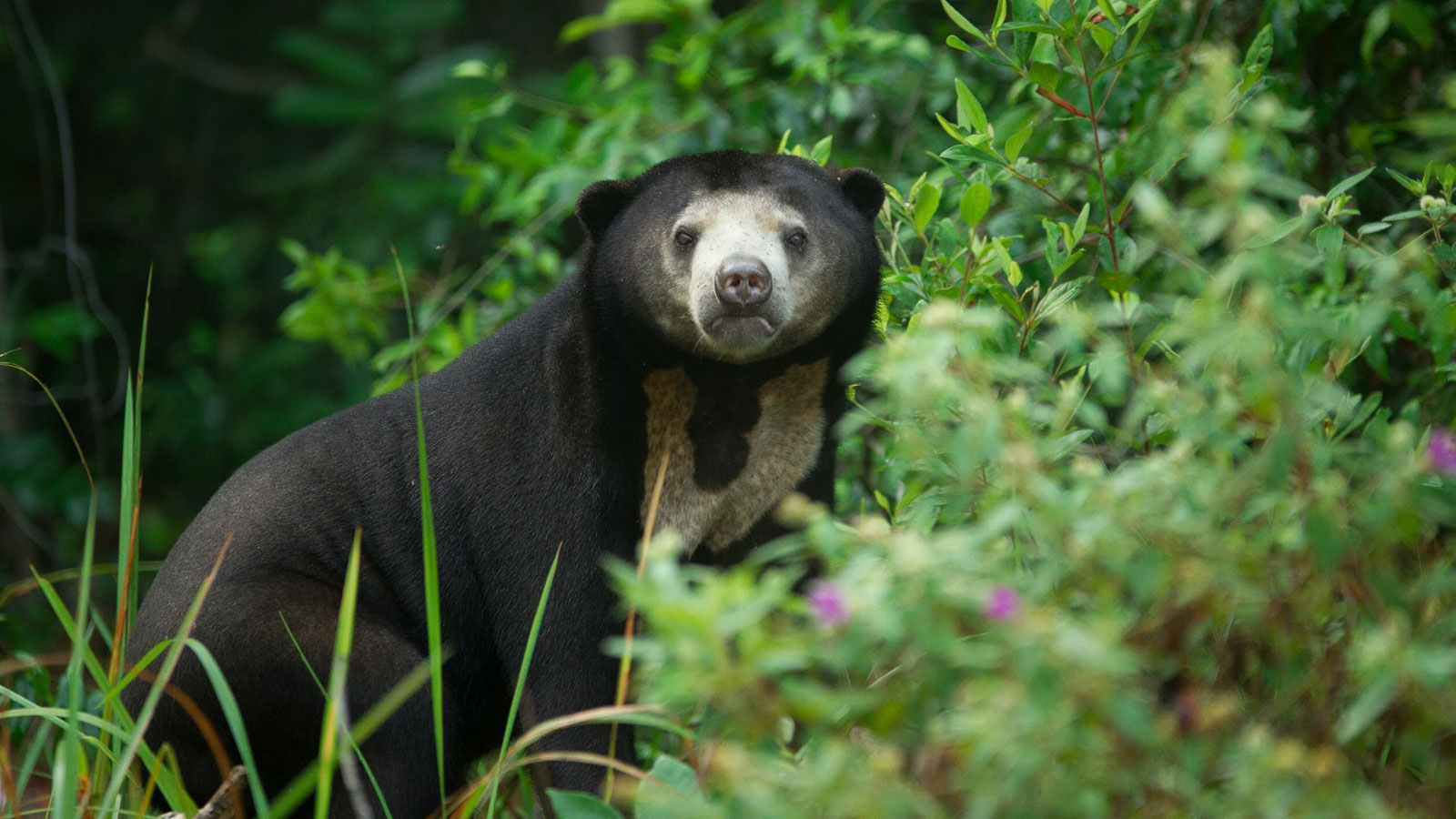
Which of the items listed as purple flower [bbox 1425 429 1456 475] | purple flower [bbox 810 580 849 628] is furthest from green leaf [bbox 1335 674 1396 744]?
purple flower [bbox 810 580 849 628]

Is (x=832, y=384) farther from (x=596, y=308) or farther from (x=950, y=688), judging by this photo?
(x=950, y=688)

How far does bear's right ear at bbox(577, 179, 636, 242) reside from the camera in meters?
3.51

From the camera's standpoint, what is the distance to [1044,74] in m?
2.98

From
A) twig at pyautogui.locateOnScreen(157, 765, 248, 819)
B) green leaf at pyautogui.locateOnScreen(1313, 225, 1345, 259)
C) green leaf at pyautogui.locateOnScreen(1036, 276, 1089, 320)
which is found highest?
green leaf at pyautogui.locateOnScreen(1313, 225, 1345, 259)

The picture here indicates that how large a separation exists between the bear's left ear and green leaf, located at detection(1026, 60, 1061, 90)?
569 mm

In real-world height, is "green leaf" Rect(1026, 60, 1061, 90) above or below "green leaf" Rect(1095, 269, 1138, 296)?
above

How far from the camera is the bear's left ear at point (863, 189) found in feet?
11.5

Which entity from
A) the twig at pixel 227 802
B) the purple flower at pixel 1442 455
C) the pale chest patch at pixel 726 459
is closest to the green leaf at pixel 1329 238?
the purple flower at pixel 1442 455

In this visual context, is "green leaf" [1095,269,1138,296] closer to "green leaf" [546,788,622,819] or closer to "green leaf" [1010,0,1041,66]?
"green leaf" [1010,0,1041,66]

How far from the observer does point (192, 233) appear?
8805mm

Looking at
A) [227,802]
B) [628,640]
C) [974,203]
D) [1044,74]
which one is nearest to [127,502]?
[227,802]

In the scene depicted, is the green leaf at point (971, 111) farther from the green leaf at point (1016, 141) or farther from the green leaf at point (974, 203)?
the green leaf at point (974, 203)

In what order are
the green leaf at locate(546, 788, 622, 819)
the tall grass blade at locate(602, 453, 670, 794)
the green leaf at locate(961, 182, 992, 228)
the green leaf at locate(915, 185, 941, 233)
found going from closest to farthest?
1. the green leaf at locate(546, 788, 622, 819)
2. the tall grass blade at locate(602, 453, 670, 794)
3. the green leaf at locate(961, 182, 992, 228)
4. the green leaf at locate(915, 185, 941, 233)

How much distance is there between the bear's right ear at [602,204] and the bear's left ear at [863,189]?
1.76 feet
